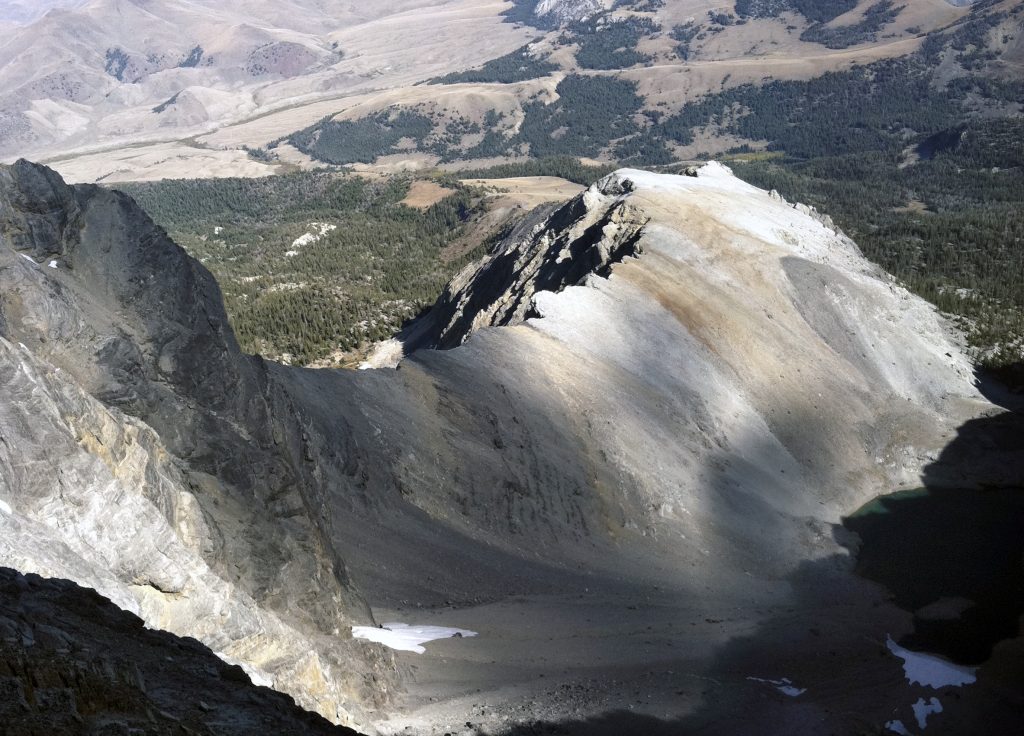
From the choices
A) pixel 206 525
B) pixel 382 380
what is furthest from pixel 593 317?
pixel 206 525

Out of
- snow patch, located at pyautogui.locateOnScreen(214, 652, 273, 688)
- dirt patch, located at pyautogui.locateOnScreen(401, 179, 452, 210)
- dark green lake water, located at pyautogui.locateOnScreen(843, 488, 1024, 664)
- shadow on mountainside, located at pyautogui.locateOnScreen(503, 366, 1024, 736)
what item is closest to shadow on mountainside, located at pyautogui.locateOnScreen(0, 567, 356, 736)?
snow patch, located at pyautogui.locateOnScreen(214, 652, 273, 688)

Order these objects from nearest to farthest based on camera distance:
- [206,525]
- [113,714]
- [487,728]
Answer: [113,714] → [206,525] → [487,728]

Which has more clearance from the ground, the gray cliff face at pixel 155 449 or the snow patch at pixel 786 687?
the gray cliff face at pixel 155 449

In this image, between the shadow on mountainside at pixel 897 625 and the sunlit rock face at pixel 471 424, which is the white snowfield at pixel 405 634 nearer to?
the sunlit rock face at pixel 471 424

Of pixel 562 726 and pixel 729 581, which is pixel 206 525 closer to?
pixel 562 726

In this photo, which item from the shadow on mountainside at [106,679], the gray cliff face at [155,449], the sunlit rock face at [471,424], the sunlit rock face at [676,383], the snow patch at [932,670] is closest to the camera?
the shadow on mountainside at [106,679]

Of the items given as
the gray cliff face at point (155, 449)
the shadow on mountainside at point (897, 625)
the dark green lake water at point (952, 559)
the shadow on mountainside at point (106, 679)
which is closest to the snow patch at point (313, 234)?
the dark green lake water at point (952, 559)

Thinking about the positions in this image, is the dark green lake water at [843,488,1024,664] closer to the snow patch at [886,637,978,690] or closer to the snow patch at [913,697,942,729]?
the snow patch at [886,637,978,690]
